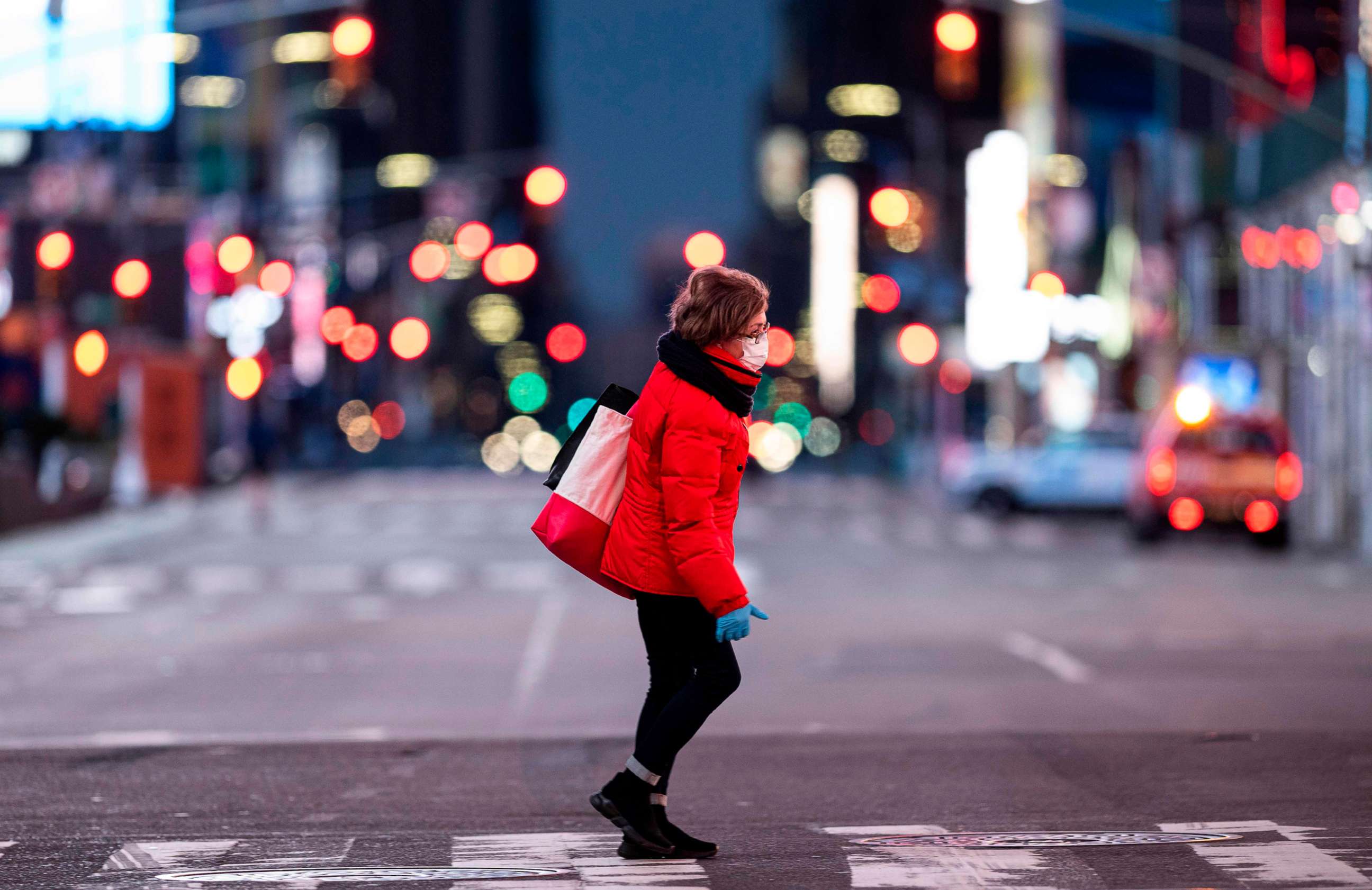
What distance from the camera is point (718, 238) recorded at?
31953 mm

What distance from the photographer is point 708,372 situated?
6.05 metres

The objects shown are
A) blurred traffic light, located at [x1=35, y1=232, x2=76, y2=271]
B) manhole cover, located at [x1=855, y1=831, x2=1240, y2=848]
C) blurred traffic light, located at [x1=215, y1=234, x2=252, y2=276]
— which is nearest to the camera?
manhole cover, located at [x1=855, y1=831, x2=1240, y2=848]

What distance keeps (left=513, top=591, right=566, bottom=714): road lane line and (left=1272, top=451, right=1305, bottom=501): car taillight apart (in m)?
11.1

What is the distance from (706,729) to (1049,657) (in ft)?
13.8

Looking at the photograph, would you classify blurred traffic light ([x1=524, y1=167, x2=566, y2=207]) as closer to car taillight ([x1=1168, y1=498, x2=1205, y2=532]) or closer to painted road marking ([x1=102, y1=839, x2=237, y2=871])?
car taillight ([x1=1168, y1=498, x2=1205, y2=532])

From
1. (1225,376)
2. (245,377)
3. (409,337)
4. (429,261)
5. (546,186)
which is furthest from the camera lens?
(409,337)

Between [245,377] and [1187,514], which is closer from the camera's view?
[1187,514]

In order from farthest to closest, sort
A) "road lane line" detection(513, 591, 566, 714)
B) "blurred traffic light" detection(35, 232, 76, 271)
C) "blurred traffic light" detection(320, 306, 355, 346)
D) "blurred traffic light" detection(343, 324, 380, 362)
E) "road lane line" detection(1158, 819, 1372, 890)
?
"blurred traffic light" detection(343, 324, 380, 362), "blurred traffic light" detection(320, 306, 355, 346), "blurred traffic light" detection(35, 232, 76, 271), "road lane line" detection(513, 591, 566, 714), "road lane line" detection(1158, 819, 1372, 890)

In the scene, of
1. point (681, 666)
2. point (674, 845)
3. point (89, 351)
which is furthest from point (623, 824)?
point (89, 351)

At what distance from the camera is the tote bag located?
20.4 feet

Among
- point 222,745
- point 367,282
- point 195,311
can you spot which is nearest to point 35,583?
point 222,745

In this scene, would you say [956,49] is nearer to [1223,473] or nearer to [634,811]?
[1223,473]

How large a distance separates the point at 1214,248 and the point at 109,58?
26.7 meters

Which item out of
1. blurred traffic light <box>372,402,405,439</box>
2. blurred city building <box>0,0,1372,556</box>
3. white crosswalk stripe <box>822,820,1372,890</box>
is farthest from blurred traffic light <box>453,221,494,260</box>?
blurred traffic light <box>372,402,405,439</box>
